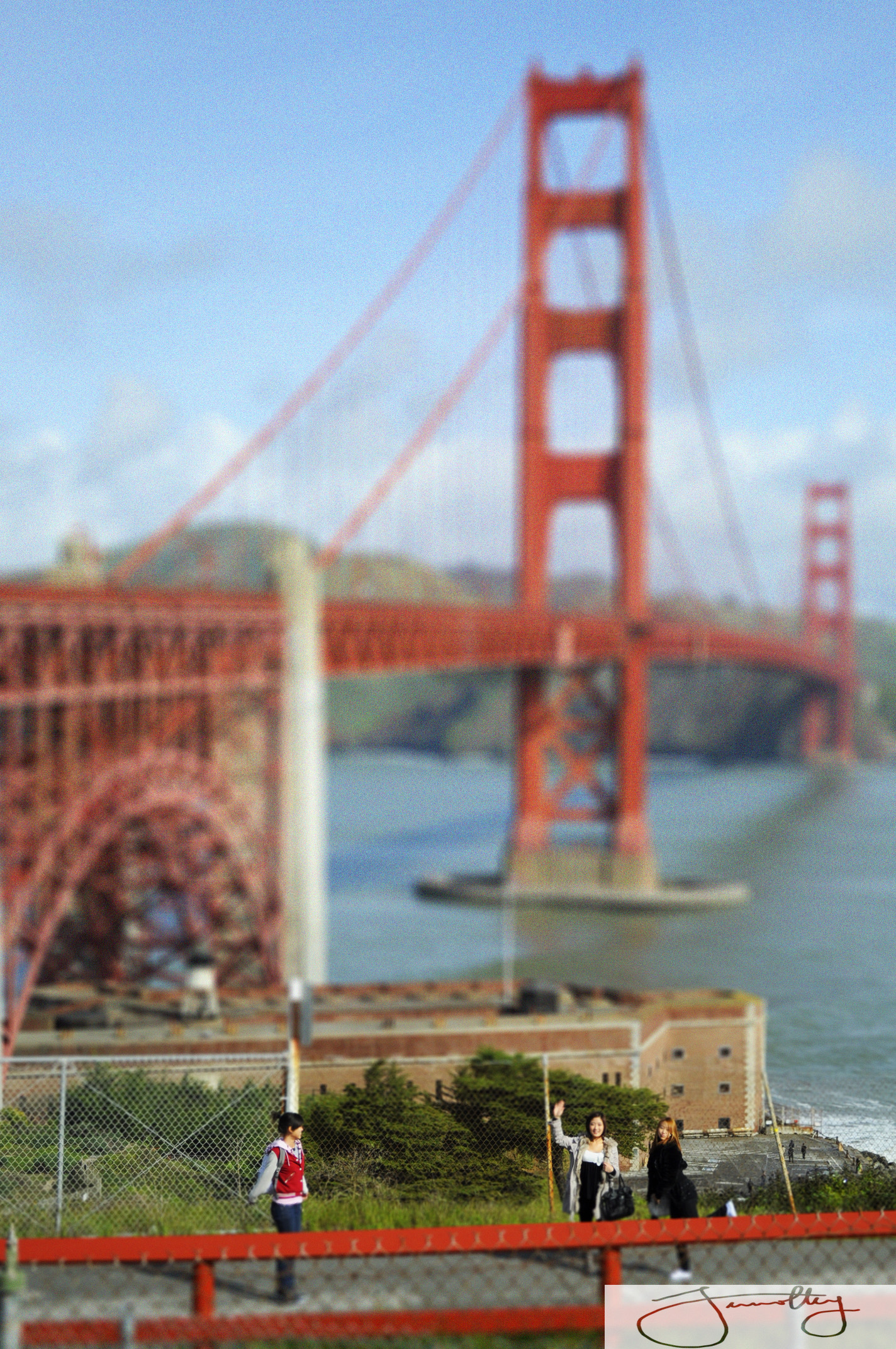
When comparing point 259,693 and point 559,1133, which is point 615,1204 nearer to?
point 559,1133

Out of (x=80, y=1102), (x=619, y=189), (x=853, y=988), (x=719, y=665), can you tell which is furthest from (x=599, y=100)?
(x=80, y=1102)

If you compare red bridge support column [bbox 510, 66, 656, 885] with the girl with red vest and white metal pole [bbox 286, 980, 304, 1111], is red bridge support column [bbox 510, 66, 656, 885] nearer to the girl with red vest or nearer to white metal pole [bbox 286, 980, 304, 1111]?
white metal pole [bbox 286, 980, 304, 1111]

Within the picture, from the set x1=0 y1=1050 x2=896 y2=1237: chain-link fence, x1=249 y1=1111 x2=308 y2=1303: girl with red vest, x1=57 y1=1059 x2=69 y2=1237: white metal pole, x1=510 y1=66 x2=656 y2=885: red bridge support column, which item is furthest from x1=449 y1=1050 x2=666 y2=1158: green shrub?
x1=510 y1=66 x2=656 y2=885: red bridge support column

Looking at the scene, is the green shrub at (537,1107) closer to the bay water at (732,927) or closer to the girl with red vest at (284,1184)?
the bay water at (732,927)

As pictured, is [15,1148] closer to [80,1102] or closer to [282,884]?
[80,1102]

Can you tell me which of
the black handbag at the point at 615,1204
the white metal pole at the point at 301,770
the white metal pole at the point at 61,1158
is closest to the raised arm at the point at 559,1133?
the black handbag at the point at 615,1204

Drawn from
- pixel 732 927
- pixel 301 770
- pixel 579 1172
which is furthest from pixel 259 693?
pixel 579 1172
